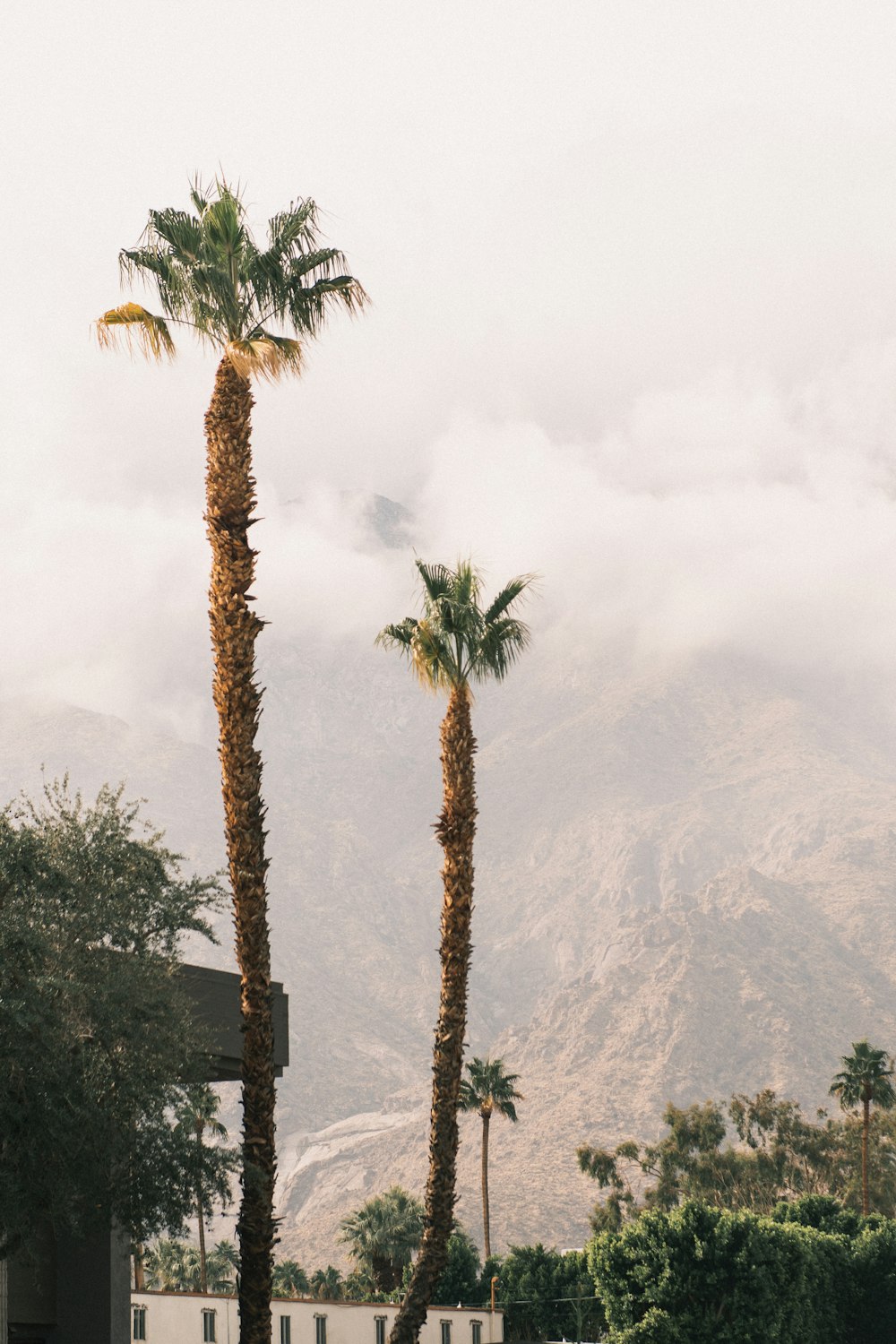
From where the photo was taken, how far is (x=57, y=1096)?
1781 centimetres

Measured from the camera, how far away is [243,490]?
855 inches

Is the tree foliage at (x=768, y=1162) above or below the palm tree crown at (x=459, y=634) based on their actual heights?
below

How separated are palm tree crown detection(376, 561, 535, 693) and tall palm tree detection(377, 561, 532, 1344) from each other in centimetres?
2

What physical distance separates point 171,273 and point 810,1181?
359 feet

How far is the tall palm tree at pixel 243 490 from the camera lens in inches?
773

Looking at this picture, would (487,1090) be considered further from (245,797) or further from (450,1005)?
(245,797)

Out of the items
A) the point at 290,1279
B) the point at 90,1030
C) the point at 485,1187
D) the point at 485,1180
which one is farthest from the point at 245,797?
the point at 290,1279

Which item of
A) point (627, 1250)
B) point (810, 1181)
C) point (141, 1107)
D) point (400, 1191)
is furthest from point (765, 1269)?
point (810, 1181)

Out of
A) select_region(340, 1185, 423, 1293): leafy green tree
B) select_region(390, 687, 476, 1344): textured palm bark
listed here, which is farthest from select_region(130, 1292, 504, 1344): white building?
select_region(340, 1185, 423, 1293): leafy green tree

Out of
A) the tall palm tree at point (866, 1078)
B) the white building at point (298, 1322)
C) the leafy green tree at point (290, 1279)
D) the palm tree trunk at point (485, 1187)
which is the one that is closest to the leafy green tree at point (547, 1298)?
the palm tree trunk at point (485, 1187)

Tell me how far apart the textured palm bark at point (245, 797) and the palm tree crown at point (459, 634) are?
6402 mm

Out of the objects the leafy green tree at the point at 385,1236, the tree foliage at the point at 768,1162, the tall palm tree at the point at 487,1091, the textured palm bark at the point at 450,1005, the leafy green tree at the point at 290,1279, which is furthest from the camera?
the tree foliage at the point at 768,1162

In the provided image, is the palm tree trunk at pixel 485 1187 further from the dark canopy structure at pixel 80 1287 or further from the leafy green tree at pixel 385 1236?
the dark canopy structure at pixel 80 1287

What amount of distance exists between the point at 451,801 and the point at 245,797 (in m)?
6.85
